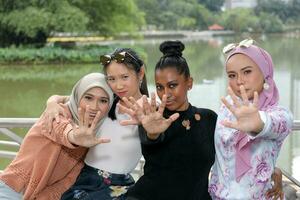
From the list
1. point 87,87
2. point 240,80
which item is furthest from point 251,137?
point 87,87

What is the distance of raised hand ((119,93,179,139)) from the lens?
1.52 metres

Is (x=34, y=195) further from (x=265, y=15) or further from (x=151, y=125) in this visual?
(x=265, y=15)

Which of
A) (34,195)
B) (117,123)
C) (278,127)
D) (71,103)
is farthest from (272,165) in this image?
(34,195)

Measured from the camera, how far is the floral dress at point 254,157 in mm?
1562

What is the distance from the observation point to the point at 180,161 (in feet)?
5.40

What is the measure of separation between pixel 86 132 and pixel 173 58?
41 cm

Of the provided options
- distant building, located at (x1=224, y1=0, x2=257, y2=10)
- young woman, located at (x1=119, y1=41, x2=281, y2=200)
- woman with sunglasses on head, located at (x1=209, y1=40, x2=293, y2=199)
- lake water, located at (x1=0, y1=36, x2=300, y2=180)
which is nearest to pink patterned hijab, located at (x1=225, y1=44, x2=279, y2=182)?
woman with sunglasses on head, located at (x1=209, y1=40, x2=293, y2=199)

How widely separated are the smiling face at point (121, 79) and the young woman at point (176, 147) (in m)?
0.16

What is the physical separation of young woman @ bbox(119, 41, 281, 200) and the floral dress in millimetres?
45

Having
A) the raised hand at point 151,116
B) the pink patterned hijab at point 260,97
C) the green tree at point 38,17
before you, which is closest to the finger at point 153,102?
the raised hand at point 151,116

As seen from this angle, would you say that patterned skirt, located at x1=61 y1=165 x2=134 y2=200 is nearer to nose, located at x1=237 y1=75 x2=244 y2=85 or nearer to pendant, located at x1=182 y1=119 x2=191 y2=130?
pendant, located at x1=182 y1=119 x2=191 y2=130

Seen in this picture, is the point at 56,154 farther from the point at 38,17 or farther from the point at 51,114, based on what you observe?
the point at 38,17

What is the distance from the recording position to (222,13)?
49094 mm

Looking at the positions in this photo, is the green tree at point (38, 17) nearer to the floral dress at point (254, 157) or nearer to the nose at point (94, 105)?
the nose at point (94, 105)
